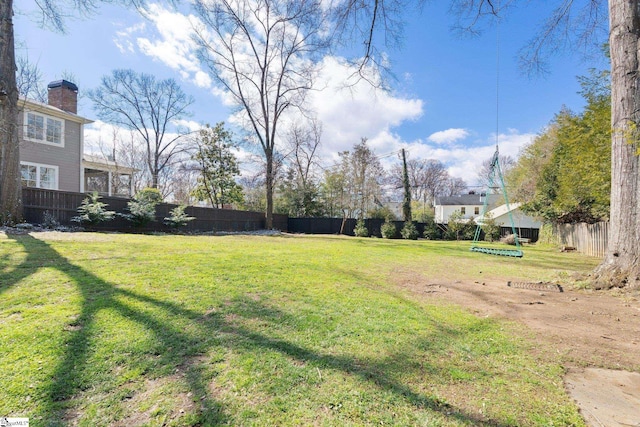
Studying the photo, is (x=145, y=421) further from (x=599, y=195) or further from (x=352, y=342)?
(x=599, y=195)

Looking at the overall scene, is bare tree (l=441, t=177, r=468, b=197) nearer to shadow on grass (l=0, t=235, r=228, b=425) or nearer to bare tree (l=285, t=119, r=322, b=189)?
bare tree (l=285, t=119, r=322, b=189)

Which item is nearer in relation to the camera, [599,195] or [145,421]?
[145,421]

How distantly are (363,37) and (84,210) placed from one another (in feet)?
29.7

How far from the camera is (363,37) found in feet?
20.9

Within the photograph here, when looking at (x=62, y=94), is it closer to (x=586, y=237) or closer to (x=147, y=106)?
(x=147, y=106)

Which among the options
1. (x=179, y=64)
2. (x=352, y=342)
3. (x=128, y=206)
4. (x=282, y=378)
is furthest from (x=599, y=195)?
(x=179, y=64)

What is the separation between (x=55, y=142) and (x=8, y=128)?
7.12 m

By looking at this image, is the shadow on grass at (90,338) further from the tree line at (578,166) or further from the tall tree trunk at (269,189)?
the tall tree trunk at (269,189)

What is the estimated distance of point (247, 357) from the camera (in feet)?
6.39

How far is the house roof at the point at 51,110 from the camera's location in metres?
11.6

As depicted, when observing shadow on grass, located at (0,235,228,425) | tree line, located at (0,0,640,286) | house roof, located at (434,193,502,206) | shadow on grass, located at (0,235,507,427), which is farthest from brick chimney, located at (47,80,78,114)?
house roof, located at (434,193,502,206)

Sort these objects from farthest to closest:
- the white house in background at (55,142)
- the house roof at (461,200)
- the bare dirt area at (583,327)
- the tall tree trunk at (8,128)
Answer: the house roof at (461,200) → the white house in background at (55,142) → the tall tree trunk at (8,128) → the bare dirt area at (583,327)

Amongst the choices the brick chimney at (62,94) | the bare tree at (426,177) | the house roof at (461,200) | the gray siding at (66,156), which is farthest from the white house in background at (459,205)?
the brick chimney at (62,94)

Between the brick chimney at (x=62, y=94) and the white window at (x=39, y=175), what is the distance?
3424 mm
